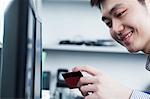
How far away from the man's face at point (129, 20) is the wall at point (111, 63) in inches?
39.2

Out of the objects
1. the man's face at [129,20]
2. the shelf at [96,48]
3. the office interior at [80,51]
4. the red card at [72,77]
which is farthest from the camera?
the office interior at [80,51]

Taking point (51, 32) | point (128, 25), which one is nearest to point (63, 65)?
point (51, 32)

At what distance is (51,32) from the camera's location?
1.96m

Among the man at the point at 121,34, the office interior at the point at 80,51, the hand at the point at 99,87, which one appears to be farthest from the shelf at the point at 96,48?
the hand at the point at 99,87

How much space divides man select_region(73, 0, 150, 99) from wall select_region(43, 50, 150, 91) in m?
0.97

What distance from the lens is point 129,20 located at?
2.93ft

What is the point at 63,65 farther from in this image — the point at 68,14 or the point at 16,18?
the point at 16,18

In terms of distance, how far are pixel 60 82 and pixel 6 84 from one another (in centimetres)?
132

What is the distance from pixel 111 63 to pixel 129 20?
107 cm

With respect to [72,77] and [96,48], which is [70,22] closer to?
[96,48]

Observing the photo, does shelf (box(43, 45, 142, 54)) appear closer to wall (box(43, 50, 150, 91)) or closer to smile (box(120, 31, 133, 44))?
wall (box(43, 50, 150, 91))

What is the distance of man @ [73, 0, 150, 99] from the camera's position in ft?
2.74

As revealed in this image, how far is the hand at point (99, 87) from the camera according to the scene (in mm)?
821

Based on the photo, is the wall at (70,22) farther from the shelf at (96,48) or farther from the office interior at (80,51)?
the shelf at (96,48)
